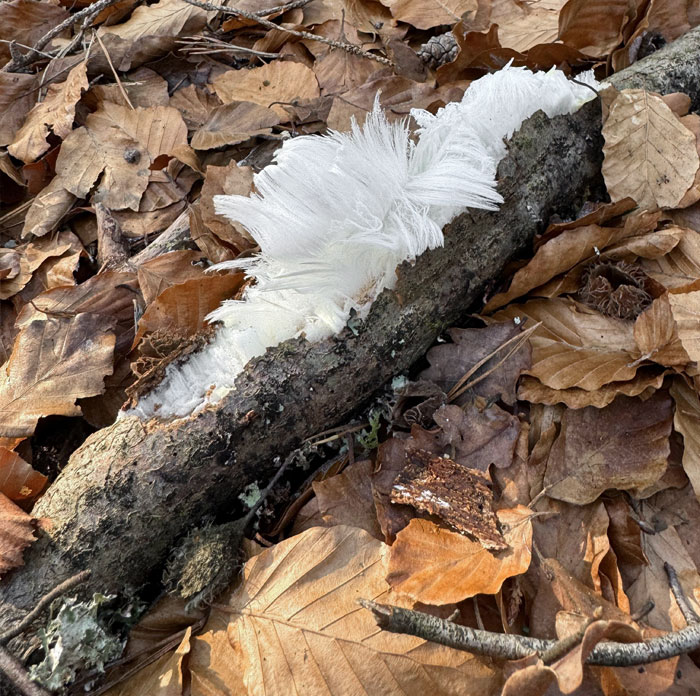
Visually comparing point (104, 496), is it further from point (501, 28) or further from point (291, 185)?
point (501, 28)

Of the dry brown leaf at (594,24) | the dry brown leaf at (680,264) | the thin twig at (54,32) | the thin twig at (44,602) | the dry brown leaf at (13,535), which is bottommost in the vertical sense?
the dry brown leaf at (680,264)

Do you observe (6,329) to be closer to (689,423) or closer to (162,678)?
(162,678)

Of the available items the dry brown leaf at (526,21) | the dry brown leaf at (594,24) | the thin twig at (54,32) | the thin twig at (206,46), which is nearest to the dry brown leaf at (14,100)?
the thin twig at (54,32)

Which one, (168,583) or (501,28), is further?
(501,28)

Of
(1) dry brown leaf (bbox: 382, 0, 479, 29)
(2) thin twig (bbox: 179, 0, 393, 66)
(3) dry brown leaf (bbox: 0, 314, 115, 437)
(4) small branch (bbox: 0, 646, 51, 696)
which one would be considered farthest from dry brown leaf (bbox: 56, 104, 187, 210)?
(4) small branch (bbox: 0, 646, 51, 696)

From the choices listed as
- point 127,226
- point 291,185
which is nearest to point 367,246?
point 291,185

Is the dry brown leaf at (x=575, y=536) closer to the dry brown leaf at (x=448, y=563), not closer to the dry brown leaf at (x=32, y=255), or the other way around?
the dry brown leaf at (x=448, y=563)
